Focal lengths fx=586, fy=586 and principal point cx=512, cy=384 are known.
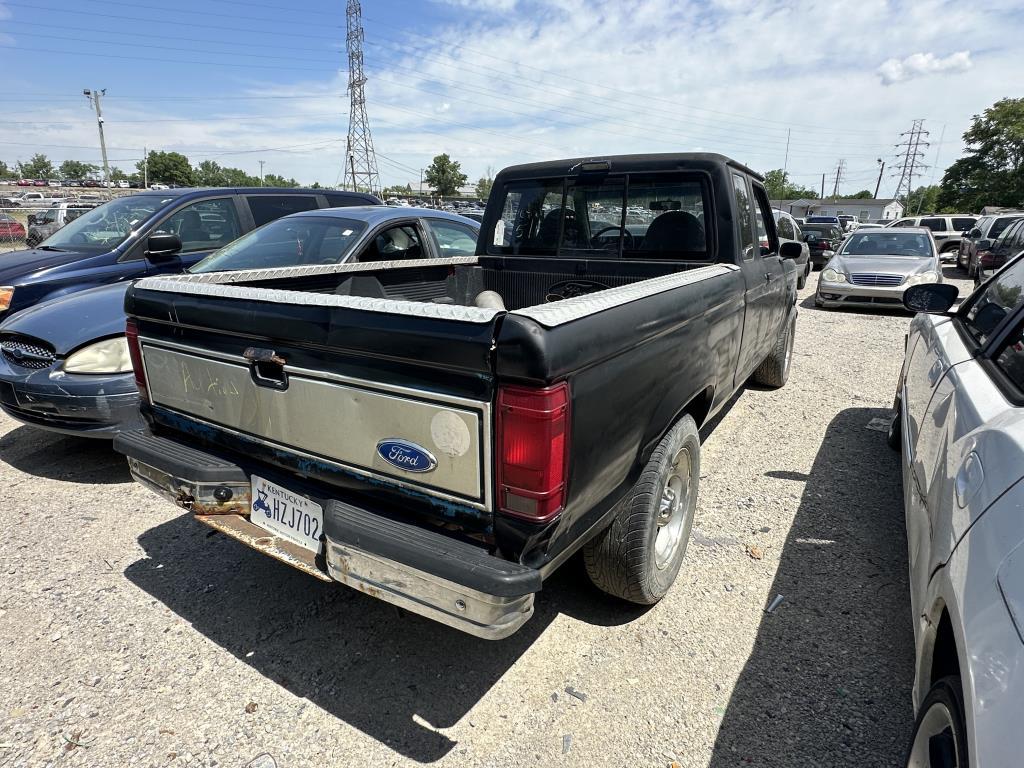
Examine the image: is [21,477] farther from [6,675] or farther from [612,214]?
[612,214]

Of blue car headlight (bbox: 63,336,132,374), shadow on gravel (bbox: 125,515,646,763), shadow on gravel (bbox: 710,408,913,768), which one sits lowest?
shadow on gravel (bbox: 125,515,646,763)

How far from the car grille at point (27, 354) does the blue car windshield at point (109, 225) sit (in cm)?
227

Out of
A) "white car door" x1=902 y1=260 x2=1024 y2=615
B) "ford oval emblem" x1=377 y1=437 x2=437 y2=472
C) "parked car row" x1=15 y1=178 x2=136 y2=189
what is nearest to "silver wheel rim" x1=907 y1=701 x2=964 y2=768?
"white car door" x1=902 y1=260 x2=1024 y2=615

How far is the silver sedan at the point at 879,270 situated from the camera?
34.0 ft

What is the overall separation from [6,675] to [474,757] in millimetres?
1962

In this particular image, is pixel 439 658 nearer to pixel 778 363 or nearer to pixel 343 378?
pixel 343 378

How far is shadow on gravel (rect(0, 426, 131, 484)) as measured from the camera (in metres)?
4.17

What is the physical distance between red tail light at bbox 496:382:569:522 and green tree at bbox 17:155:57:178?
158692 millimetres

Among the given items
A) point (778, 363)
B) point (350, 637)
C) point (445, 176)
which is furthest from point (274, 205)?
point (445, 176)

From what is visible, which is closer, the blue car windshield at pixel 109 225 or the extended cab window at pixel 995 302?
the extended cab window at pixel 995 302

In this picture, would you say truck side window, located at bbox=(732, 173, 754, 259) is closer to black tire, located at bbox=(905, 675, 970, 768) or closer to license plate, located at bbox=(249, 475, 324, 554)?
black tire, located at bbox=(905, 675, 970, 768)

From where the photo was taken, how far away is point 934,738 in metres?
1.49

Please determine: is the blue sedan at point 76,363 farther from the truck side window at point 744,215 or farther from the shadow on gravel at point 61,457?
the truck side window at point 744,215

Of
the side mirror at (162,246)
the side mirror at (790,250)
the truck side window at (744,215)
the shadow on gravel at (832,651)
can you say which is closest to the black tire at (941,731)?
the shadow on gravel at (832,651)
